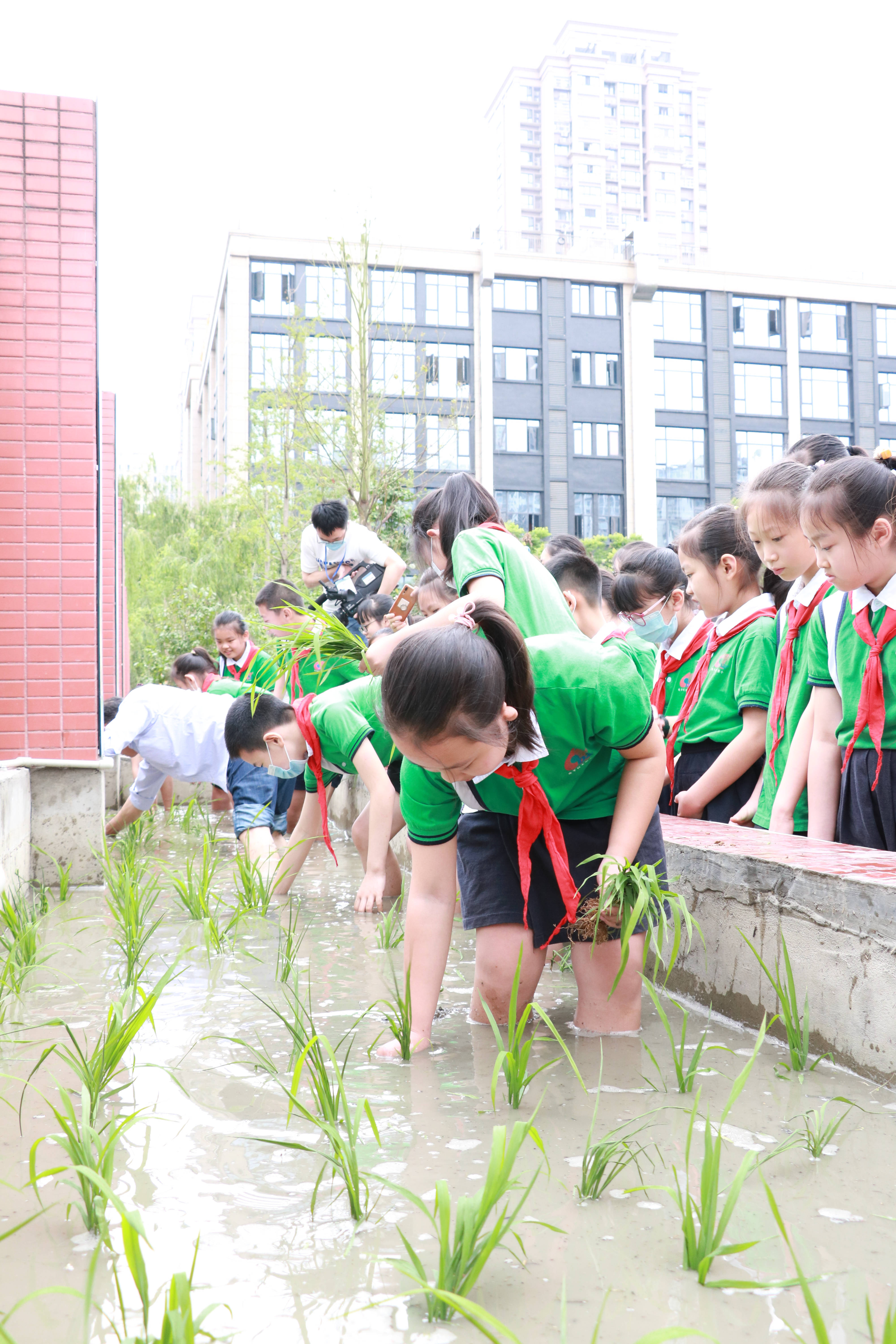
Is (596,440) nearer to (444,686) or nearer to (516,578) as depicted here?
(516,578)

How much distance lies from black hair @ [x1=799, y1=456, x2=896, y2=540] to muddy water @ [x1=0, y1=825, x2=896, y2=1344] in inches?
49.2

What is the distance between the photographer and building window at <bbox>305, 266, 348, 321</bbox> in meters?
35.2

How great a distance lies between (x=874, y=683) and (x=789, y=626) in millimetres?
596

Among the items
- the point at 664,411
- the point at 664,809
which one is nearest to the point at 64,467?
the point at 664,809

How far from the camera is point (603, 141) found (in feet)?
257

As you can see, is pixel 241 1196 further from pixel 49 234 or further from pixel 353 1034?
pixel 49 234

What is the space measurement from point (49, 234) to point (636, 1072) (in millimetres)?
4683

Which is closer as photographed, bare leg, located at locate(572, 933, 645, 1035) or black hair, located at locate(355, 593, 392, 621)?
bare leg, located at locate(572, 933, 645, 1035)

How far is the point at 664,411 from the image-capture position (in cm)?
3891

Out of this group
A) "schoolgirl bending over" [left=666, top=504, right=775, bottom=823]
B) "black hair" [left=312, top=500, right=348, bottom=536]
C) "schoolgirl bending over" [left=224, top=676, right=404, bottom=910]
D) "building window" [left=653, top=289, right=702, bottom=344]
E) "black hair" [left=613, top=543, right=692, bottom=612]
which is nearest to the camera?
"schoolgirl bending over" [left=666, top=504, right=775, bottom=823]

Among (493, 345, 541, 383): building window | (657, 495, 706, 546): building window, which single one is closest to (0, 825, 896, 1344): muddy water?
(493, 345, 541, 383): building window

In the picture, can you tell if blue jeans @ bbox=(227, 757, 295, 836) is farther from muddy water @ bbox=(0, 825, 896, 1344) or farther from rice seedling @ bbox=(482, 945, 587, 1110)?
rice seedling @ bbox=(482, 945, 587, 1110)

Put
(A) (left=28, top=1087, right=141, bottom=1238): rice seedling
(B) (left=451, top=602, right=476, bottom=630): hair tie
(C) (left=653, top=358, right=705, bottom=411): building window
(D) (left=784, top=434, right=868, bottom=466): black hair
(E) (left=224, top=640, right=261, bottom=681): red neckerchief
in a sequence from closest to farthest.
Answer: (A) (left=28, top=1087, right=141, bottom=1238): rice seedling, (B) (left=451, top=602, right=476, bottom=630): hair tie, (D) (left=784, top=434, right=868, bottom=466): black hair, (E) (left=224, top=640, right=261, bottom=681): red neckerchief, (C) (left=653, top=358, right=705, bottom=411): building window

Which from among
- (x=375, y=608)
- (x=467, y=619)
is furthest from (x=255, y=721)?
(x=467, y=619)
